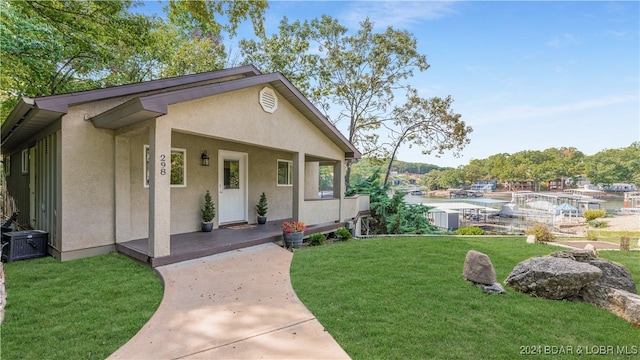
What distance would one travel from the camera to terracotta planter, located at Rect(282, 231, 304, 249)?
742 cm

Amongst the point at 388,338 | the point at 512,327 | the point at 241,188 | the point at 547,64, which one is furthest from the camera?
the point at 547,64

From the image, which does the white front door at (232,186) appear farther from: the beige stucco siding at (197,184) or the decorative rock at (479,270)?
the decorative rock at (479,270)

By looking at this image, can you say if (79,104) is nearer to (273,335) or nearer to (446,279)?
(273,335)

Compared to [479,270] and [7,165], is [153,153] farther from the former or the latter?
[7,165]

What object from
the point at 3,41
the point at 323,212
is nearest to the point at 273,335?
the point at 323,212

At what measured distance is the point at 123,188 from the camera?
6.29m

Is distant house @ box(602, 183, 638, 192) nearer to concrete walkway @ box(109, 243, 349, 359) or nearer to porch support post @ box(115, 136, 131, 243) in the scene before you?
concrete walkway @ box(109, 243, 349, 359)

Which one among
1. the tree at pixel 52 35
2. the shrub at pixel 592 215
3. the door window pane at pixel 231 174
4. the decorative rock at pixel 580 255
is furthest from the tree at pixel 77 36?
the shrub at pixel 592 215

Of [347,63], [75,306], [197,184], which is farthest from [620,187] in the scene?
[75,306]

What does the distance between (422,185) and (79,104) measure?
264ft

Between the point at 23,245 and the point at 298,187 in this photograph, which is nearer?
the point at 23,245

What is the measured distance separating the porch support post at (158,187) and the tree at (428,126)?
16216mm

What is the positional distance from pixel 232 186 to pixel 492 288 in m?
7.34

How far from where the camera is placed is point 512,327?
3408 mm
